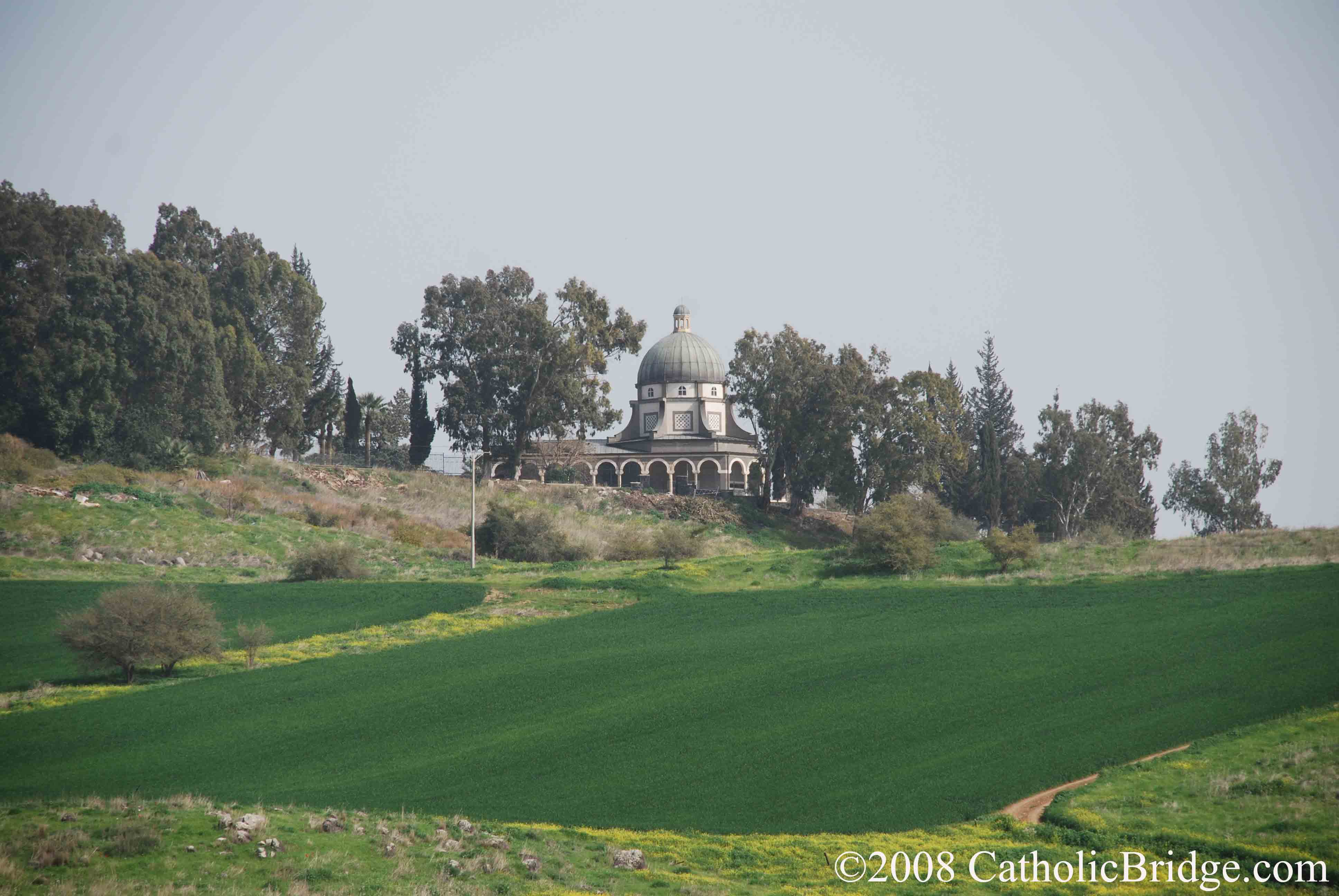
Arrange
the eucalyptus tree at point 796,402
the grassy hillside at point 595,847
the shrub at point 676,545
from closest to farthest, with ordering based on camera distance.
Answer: the grassy hillside at point 595,847, the shrub at point 676,545, the eucalyptus tree at point 796,402

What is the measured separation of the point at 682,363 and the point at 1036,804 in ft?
254

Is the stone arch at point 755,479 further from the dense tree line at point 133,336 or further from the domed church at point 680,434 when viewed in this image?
the dense tree line at point 133,336

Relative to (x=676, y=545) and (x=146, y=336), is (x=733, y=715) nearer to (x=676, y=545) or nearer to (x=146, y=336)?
(x=676, y=545)

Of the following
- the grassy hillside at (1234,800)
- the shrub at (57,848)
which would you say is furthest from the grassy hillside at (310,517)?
the grassy hillside at (1234,800)

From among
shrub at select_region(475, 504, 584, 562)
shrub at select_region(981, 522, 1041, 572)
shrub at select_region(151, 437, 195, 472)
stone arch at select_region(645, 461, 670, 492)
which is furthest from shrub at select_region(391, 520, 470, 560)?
stone arch at select_region(645, 461, 670, 492)

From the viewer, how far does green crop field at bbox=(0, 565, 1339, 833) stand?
72.0ft

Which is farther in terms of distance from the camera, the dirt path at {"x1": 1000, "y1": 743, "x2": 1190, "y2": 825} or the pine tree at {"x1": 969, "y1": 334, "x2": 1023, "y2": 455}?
the pine tree at {"x1": 969, "y1": 334, "x2": 1023, "y2": 455}

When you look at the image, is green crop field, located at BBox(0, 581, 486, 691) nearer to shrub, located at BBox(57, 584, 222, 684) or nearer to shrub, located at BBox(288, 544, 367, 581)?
shrub, located at BBox(57, 584, 222, 684)

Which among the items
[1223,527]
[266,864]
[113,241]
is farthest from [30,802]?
[1223,527]

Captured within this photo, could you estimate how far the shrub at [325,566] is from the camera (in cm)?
4750

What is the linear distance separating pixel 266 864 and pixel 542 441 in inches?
2717

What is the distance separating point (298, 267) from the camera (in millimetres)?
83500

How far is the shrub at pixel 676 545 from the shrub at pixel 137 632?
83.6ft

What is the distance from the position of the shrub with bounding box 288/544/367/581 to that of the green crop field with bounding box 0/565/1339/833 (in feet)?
39.5
